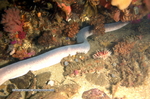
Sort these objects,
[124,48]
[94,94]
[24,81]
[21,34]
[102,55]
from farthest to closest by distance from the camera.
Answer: [124,48] → [102,55] → [21,34] → [24,81] → [94,94]

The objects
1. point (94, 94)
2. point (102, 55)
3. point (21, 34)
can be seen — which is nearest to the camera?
point (94, 94)

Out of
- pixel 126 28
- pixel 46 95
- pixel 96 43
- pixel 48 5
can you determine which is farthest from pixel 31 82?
pixel 126 28

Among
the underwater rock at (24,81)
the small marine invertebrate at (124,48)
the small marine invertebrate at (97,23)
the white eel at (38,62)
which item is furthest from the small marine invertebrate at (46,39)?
the small marine invertebrate at (124,48)

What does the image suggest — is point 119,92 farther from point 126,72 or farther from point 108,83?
point 126,72

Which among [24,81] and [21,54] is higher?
[21,54]

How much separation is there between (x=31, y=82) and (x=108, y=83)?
2895 mm

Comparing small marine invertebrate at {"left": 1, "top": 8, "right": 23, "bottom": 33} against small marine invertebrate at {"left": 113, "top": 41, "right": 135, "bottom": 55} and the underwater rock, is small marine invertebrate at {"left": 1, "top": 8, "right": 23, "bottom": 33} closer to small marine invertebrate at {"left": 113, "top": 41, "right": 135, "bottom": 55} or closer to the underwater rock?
the underwater rock

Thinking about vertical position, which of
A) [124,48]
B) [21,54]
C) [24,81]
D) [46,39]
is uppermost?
[46,39]

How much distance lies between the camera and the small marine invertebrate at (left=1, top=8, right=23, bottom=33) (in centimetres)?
457

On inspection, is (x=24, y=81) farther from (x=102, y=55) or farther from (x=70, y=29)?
(x=102, y=55)

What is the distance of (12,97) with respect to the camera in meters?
3.97

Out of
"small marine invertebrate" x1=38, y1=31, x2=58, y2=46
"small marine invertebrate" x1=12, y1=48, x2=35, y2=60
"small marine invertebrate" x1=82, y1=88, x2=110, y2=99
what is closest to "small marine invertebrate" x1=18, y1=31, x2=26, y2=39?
"small marine invertebrate" x1=12, y1=48, x2=35, y2=60

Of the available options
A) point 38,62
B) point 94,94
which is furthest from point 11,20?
point 94,94

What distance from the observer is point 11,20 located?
4.67 meters
